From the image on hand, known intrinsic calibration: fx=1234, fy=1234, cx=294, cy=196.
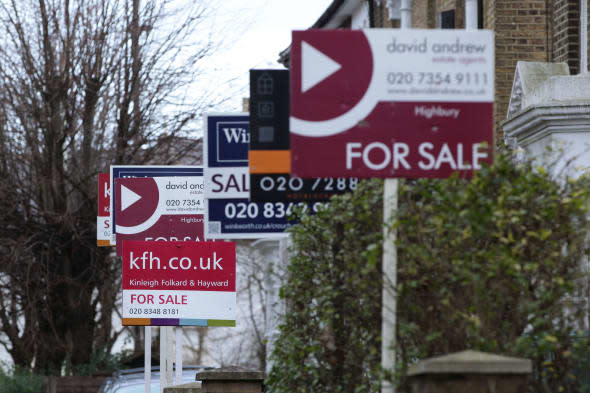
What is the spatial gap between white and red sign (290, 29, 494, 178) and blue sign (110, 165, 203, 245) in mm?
7871

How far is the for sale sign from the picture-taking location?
11891 mm

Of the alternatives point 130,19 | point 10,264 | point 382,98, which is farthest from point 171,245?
point 130,19

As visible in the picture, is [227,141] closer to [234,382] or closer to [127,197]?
[234,382]

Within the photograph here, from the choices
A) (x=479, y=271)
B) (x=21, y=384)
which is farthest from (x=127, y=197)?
(x=479, y=271)

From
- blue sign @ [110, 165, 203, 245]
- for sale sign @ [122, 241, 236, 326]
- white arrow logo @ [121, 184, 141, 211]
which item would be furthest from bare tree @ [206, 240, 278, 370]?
for sale sign @ [122, 241, 236, 326]

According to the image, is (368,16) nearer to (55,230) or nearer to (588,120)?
(55,230)

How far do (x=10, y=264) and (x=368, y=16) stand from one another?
32.2ft

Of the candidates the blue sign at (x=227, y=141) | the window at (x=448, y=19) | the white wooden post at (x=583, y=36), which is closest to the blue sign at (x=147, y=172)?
the blue sign at (x=227, y=141)

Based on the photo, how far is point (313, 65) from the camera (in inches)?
252

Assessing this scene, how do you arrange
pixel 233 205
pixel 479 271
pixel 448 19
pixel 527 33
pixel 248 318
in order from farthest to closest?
pixel 248 318, pixel 448 19, pixel 527 33, pixel 233 205, pixel 479 271

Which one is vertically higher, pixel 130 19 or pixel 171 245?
pixel 130 19

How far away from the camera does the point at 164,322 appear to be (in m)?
12.2

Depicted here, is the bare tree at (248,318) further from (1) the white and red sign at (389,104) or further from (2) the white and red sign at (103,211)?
(1) the white and red sign at (389,104)

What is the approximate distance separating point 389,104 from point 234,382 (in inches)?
154
